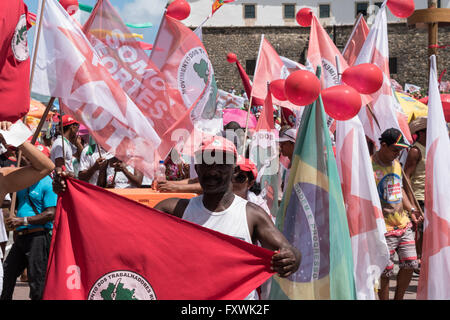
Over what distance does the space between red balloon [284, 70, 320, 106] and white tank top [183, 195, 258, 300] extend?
136cm

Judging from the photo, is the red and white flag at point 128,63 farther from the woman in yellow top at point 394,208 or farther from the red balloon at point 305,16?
the red balloon at point 305,16

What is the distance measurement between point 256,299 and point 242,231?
343 millimetres

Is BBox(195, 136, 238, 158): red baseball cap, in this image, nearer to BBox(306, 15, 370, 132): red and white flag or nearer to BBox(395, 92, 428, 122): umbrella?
BBox(306, 15, 370, 132): red and white flag

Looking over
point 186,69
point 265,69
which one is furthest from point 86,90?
point 265,69

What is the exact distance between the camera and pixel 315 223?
396 centimetres

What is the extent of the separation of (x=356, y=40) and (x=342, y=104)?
14.6 feet

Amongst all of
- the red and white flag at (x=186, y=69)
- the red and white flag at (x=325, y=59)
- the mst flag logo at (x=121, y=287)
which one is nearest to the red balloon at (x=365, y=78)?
the red and white flag at (x=325, y=59)

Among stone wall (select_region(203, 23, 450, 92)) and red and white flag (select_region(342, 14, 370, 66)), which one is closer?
red and white flag (select_region(342, 14, 370, 66))

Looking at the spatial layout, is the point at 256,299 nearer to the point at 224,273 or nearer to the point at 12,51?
Result: the point at 224,273

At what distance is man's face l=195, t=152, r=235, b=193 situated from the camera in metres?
3.32

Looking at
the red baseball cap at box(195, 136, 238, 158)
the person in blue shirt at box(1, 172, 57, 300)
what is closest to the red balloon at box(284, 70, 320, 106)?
the red baseball cap at box(195, 136, 238, 158)

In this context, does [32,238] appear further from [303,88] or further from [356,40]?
[356,40]
